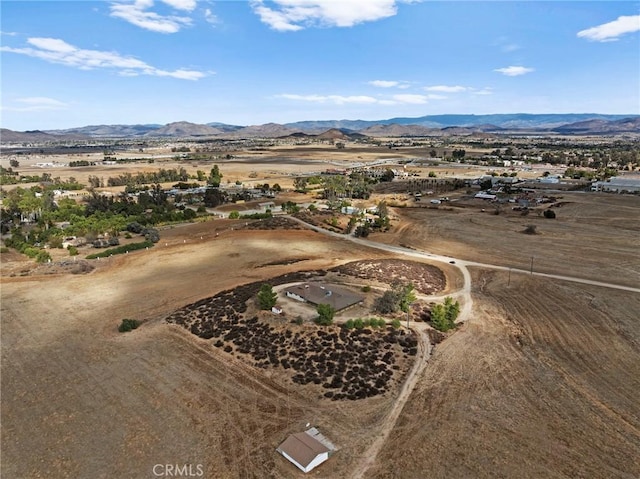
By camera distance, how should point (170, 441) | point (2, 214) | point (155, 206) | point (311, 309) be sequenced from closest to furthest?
point (170, 441)
point (311, 309)
point (2, 214)
point (155, 206)

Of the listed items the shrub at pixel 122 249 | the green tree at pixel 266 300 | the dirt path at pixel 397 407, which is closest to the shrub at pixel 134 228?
the shrub at pixel 122 249

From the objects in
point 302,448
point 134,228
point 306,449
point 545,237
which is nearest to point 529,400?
point 306,449

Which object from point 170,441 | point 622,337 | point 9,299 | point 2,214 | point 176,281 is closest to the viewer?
point 170,441

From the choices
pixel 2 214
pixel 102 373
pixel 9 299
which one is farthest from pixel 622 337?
pixel 2 214

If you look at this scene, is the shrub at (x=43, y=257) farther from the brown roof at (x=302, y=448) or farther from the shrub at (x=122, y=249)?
the brown roof at (x=302, y=448)

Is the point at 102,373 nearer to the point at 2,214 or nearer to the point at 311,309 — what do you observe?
the point at 311,309

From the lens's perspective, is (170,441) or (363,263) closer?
(170,441)

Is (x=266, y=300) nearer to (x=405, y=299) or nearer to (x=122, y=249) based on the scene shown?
(x=405, y=299)

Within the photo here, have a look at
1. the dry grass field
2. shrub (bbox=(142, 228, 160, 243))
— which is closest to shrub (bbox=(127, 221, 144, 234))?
shrub (bbox=(142, 228, 160, 243))

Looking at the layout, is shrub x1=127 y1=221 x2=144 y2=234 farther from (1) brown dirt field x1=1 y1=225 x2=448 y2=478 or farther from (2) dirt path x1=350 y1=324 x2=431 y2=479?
(2) dirt path x1=350 y1=324 x2=431 y2=479
